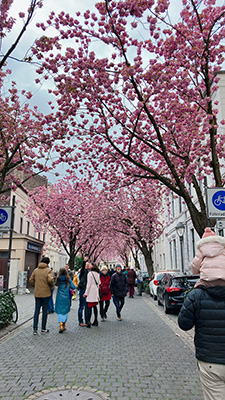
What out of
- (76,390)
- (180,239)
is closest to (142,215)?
(180,239)

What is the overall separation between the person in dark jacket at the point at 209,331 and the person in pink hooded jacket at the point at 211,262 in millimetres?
59

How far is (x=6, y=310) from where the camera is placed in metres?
8.98

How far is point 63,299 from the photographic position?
28.7 feet

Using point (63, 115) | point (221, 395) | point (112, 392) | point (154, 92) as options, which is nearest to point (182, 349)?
point (112, 392)

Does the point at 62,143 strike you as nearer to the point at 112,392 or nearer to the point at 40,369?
the point at 40,369

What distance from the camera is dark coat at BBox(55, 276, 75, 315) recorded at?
867 centimetres

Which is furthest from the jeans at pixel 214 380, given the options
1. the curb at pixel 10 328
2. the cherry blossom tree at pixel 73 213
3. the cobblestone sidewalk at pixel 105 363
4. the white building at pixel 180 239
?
the cherry blossom tree at pixel 73 213

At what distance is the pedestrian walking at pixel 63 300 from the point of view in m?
8.66

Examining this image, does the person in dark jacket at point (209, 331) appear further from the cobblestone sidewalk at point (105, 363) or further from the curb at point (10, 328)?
the curb at point (10, 328)

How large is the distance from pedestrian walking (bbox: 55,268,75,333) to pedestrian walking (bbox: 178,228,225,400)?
248 inches

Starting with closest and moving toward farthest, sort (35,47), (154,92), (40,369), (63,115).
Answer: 1. (40,369)
2. (35,47)
3. (154,92)
4. (63,115)

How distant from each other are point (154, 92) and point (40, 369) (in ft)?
22.3

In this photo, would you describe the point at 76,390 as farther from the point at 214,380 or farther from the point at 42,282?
the point at 42,282

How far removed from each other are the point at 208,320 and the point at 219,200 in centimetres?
483
